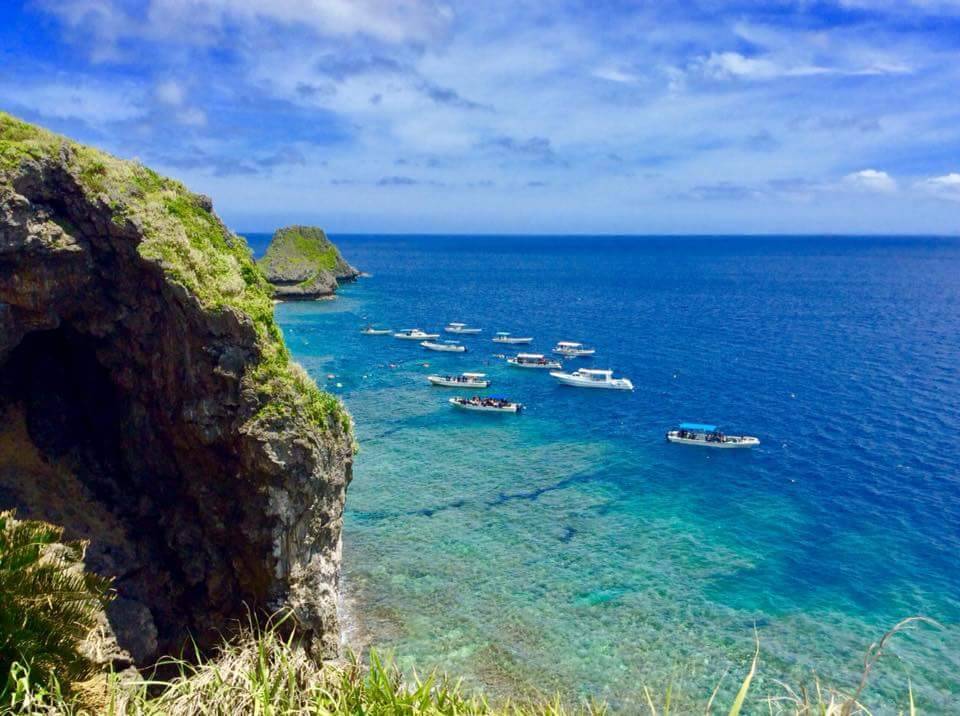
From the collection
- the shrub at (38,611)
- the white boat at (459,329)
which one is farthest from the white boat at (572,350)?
the shrub at (38,611)

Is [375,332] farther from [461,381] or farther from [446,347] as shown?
[461,381]

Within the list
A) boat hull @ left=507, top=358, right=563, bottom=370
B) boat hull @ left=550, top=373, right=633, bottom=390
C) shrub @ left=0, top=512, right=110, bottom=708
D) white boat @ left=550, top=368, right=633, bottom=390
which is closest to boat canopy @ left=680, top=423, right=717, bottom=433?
boat hull @ left=550, top=373, right=633, bottom=390

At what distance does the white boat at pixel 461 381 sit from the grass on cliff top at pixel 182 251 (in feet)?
150

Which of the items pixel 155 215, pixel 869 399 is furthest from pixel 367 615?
pixel 869 399

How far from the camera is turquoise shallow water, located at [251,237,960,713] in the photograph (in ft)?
94.7

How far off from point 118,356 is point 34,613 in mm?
13940

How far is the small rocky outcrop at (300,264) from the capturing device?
422 feet

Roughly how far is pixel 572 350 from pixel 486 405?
28946 mm

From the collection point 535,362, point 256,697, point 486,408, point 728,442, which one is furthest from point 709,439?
point 256,697

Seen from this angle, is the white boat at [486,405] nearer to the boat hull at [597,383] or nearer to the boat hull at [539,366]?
the boat hull at [597,383]

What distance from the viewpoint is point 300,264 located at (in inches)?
5256

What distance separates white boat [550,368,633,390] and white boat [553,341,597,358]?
11532 mm

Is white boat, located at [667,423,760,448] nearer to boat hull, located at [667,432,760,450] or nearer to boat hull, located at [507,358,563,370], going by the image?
boat hull, located at [667,432,760,450]

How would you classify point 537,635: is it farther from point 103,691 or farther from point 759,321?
point 759,321
